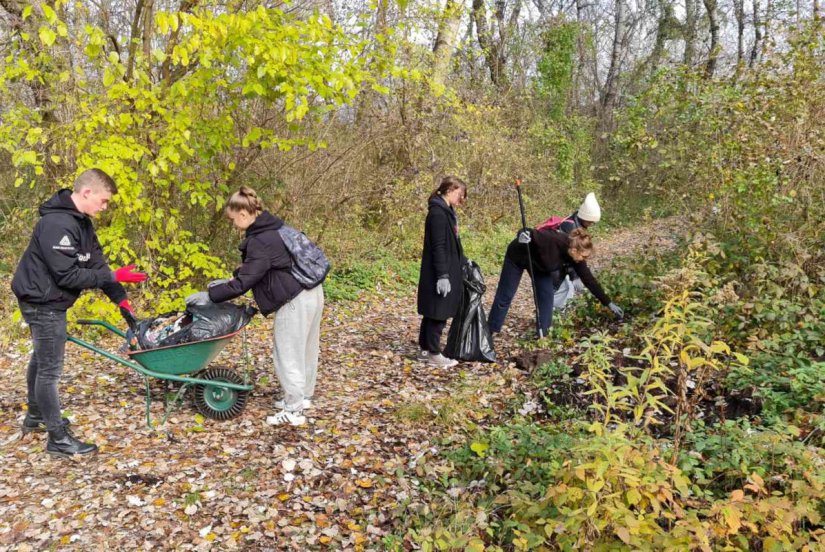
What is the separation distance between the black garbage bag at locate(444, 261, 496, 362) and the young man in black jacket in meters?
3.00

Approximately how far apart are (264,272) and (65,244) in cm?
129

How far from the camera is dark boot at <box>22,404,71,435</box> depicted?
14.3 feet

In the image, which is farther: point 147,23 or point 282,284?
point 147,23

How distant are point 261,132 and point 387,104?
15.7ft

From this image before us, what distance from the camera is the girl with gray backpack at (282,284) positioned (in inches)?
168

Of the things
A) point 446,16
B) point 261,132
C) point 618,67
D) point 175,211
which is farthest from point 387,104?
point 618,67

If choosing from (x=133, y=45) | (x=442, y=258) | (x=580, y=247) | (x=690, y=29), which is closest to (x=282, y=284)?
(x=442, y=258)

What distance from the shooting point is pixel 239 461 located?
13.7 ft

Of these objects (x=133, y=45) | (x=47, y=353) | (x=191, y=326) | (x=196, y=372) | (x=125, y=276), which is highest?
(x=133, y=45)

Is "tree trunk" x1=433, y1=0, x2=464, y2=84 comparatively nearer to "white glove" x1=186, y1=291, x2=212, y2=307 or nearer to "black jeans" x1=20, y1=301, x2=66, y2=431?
"white glove" x1=186, y1=291, x2=212, y2=307

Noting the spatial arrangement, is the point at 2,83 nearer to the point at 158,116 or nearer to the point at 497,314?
the point at 158,116

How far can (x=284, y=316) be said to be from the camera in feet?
14.7

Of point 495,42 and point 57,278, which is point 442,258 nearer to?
point 57,278

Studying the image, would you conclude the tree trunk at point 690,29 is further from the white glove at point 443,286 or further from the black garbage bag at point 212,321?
the black garbage bag at point 212,321
